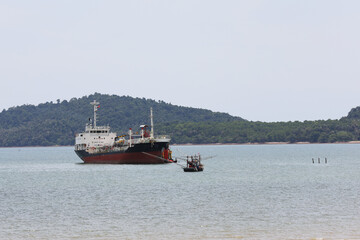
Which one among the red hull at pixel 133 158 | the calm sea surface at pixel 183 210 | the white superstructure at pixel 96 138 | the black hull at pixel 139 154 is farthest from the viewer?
the white superstructure at pixel 96 138

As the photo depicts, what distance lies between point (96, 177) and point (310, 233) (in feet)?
176

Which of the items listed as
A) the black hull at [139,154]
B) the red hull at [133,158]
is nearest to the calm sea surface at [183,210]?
the black hull at [139,154]

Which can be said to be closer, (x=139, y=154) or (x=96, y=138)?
(x=139, y=154)

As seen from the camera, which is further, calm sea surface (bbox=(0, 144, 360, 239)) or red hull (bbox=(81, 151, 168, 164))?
red hull (bbox=(81, 151, 168, 164))

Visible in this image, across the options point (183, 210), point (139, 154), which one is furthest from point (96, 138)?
point (183, 210)

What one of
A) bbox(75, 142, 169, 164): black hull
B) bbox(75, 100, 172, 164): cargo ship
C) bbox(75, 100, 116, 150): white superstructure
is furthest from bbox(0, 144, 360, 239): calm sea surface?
bbox(75, 100, 116, 150): white superstructure

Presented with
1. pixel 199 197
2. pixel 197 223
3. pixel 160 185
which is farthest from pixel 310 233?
pixel 160 185

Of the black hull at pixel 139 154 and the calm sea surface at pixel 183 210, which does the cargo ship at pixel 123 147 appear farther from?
the calm sea surface at pixel 183 210

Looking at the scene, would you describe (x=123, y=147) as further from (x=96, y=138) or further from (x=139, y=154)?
(x=96, y=138)

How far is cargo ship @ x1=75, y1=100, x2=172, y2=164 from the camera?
338 feet

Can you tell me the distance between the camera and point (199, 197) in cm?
5531

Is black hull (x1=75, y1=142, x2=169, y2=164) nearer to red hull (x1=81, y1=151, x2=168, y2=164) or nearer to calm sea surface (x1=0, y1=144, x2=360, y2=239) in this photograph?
red hull (x1=81, y1=151, x2=168, y2=164)

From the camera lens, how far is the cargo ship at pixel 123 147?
10306 cm

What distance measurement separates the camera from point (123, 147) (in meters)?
106
